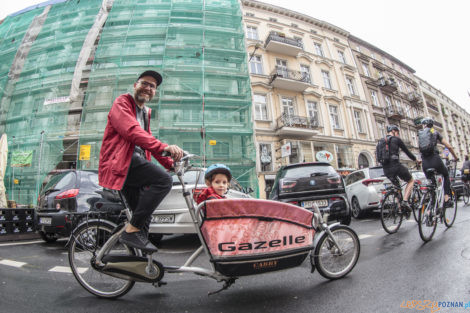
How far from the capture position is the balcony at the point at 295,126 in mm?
15859

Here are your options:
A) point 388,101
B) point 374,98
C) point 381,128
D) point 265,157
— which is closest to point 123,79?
point 265,157

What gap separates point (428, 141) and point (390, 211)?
1.36 meters

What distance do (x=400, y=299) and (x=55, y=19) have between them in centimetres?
2180

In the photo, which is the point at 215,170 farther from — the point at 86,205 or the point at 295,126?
the point at 295,126

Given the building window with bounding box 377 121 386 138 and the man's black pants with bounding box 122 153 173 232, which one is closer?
the man's black pants with bounding box 122 153 173 232

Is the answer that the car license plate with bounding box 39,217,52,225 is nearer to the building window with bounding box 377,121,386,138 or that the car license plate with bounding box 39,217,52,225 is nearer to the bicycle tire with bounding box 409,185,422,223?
the bicycle tire with bounding box 409,185,422,223

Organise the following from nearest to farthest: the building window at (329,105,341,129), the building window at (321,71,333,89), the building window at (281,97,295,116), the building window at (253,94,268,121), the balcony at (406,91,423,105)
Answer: the building window at (253,94,268,121) < the building window at (281,97,295,116) < the building window at (329,105,341,129) < the building window at (321,71,333,89) < the balcony at (406,91,423,105)

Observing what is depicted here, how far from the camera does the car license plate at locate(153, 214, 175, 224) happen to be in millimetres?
3512

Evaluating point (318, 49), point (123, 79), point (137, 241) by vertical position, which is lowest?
point (137, 241)

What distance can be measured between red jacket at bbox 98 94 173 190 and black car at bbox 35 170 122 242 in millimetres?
2195

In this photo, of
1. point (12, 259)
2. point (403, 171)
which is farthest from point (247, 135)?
point (12, 259)

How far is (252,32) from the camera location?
760 inches

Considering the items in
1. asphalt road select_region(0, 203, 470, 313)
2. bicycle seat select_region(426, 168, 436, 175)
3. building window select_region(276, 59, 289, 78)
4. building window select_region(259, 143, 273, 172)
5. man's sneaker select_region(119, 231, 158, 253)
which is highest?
building window select_region(276, 59, 289, 78)

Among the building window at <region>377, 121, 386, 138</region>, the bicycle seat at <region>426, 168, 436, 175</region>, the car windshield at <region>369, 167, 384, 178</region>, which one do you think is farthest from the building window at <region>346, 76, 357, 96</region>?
the bicycle seat at <region>426, 168, 436, 175</region>
